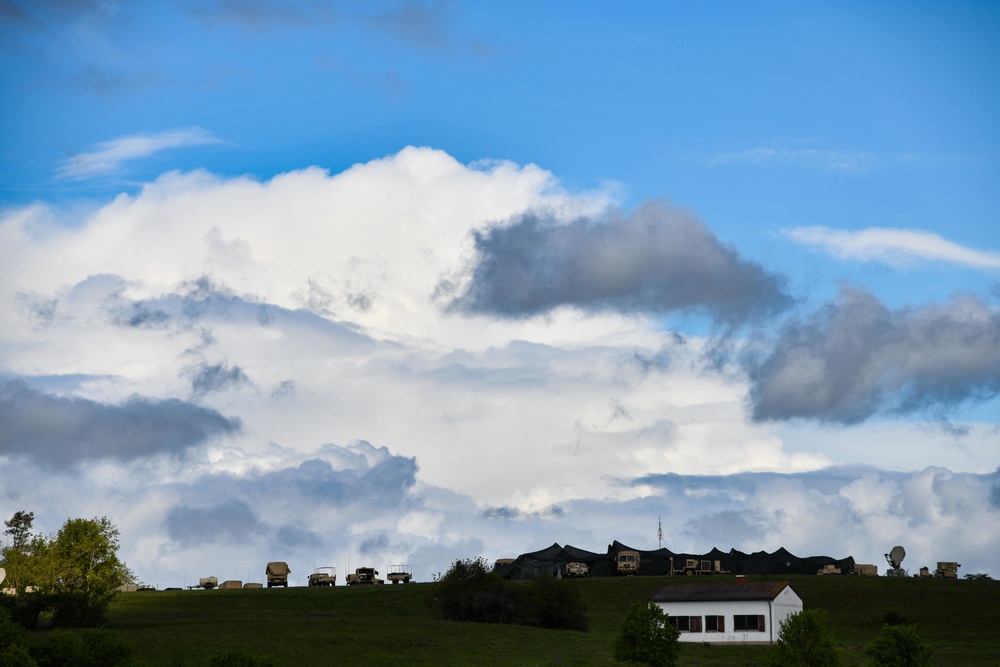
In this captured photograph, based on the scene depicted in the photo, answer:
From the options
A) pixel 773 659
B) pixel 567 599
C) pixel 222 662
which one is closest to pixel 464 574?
pixel 567 599

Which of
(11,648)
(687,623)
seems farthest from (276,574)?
(11,648)

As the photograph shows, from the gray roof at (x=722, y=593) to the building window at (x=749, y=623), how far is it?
1217mm

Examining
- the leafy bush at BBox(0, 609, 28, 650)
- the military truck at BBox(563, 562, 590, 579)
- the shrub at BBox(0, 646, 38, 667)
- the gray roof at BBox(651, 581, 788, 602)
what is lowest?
the shrub at BBox(0, 646, 38, 667)

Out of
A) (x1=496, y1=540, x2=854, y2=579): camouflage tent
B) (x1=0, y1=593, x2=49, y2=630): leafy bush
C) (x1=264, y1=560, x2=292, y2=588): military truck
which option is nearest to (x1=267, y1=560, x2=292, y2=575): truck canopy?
(x1=264, y1=560, x2=292, y2=588): military truck

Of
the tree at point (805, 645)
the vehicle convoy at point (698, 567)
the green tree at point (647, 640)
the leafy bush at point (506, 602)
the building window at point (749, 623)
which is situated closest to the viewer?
the tree at point (805, 645)

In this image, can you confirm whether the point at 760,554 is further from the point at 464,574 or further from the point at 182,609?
the point at 182,609

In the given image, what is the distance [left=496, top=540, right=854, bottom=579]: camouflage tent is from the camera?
11362 centimetres

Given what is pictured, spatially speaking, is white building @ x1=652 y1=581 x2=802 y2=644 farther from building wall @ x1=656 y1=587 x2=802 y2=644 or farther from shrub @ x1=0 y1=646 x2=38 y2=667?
shrub @ x1=0 y1=646 x2=38 y2=667

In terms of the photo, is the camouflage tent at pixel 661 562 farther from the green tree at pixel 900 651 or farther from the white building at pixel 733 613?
the green tree at pixel 900 651

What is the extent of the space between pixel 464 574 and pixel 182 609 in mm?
22306

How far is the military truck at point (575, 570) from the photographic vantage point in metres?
114

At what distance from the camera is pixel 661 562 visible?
11550 centimetres

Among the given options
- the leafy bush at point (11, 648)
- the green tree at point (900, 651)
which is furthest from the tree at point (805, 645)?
the leafy bush at point (11, 648)

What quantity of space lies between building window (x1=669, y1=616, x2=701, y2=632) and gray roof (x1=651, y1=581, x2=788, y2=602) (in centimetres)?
117
